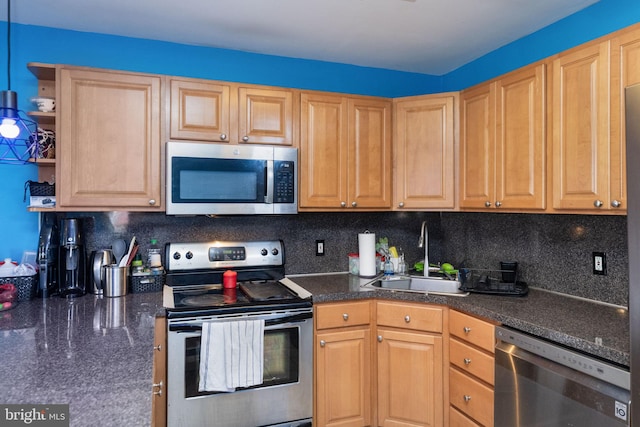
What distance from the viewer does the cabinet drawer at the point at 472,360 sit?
194 cm

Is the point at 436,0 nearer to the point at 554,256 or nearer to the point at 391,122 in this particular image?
the point at 391,122

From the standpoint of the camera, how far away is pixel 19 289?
2.16m

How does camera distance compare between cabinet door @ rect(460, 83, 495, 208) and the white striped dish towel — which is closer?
the white striped dish towel

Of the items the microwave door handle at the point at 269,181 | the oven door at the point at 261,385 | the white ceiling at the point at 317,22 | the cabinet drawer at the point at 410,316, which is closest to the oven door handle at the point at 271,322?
the oven door at the point at 261,385

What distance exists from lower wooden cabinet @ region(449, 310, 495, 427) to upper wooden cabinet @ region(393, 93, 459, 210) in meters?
0.82

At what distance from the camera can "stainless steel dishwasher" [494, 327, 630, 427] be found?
4.73 ft

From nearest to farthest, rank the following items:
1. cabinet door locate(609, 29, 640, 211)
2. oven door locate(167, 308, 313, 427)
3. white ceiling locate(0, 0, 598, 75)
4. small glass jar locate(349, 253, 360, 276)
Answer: cabinet door locate(609, 29, 640, 211) < oven door locate(167, 308, 313, 427) < white ceiling locate(0, 0, 598, 75) < small glass jar locate(349, 253, 360, 276)

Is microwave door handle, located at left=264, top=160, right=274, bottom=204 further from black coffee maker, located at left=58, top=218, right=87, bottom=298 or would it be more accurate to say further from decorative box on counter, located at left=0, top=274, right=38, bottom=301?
decorative box on counter, located at left=0, top=274, right=38, bottom=301

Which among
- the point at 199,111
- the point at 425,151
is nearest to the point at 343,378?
the point at 425,151

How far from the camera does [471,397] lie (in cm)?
206

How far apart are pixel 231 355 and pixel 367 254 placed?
1108 millimetres

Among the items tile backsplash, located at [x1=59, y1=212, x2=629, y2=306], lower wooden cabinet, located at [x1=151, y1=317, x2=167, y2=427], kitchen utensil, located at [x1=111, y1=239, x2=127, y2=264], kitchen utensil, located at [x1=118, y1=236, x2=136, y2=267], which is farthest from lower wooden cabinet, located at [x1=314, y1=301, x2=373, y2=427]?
kitchen utensil, located at [x1=111, y1=239, x2=127, y2=264]

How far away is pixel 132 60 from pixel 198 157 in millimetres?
814

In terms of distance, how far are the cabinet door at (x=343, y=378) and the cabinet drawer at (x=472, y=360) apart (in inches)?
18.5
